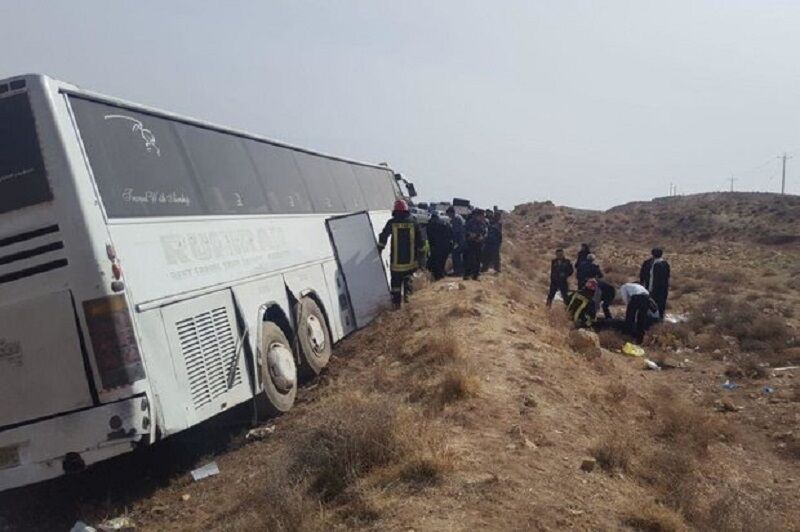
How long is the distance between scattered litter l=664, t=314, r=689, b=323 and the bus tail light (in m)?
15.0

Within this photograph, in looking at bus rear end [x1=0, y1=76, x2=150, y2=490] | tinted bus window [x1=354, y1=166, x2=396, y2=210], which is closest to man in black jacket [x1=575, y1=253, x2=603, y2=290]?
tinted bus window [x1=354, y1=166, x2=396, y2=210]

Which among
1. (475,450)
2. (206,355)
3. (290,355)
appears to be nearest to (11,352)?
(206,355)

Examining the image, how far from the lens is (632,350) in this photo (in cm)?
1411

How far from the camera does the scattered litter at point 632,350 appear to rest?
13957mm

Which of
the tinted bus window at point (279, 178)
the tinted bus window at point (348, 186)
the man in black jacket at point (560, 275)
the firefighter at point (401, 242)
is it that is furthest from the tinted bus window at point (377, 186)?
the tinted bus window at point (279, 178)

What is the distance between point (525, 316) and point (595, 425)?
5.52 meters

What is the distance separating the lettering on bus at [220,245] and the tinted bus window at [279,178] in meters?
0.63

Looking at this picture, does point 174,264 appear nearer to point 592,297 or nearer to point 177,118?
point 177,118

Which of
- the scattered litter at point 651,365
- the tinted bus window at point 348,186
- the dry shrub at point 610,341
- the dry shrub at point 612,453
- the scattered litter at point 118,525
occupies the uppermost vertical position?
the tinted bus window at point 348,186

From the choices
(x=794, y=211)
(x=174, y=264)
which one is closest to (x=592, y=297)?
(x=174, y=264)

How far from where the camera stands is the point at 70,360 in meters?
5.36

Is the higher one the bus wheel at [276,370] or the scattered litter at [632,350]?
the bus wheel at [276,370]

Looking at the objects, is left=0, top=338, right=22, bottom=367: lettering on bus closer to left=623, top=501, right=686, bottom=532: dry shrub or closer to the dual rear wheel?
the dual rear wheel

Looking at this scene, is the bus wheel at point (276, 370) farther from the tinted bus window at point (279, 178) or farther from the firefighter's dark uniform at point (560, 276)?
the firefighter's dark uniform at point (560, 276)
